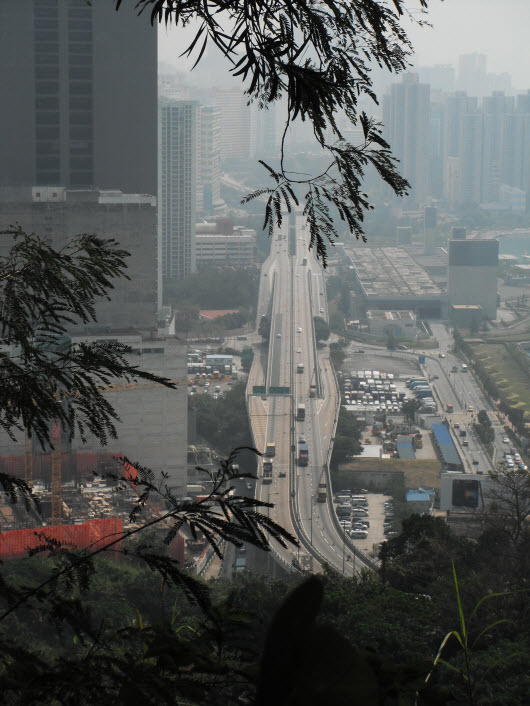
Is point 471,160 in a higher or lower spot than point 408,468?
higher

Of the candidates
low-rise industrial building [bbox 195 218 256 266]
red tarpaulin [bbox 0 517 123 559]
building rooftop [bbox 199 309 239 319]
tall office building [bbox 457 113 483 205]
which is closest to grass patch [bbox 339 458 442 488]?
red tarpaulin [bbox 0 517 123 559]

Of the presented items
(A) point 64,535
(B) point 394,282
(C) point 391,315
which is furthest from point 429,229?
(A) point 64,535

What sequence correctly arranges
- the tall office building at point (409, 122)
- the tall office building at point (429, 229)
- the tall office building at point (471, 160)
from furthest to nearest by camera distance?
the tall office building at point (471, 160) → the tall office building at point (409, 122) → the tall office building at point (429, 229)

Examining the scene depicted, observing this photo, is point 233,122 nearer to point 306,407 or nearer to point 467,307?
point 467,307

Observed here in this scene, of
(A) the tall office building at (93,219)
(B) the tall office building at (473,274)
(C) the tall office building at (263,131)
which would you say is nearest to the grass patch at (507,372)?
(B) the tall office building at (473,274)

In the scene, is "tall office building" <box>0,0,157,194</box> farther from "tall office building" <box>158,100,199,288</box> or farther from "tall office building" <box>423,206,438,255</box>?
"tall office building" <box>423,206,438,255</box>

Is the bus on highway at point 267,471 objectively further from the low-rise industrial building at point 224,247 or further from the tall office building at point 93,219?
the low-rise industrial building at point 224,247

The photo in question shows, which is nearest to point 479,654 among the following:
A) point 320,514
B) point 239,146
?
point 320,514

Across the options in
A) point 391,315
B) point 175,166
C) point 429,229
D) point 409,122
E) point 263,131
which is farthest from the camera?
point 263,131
